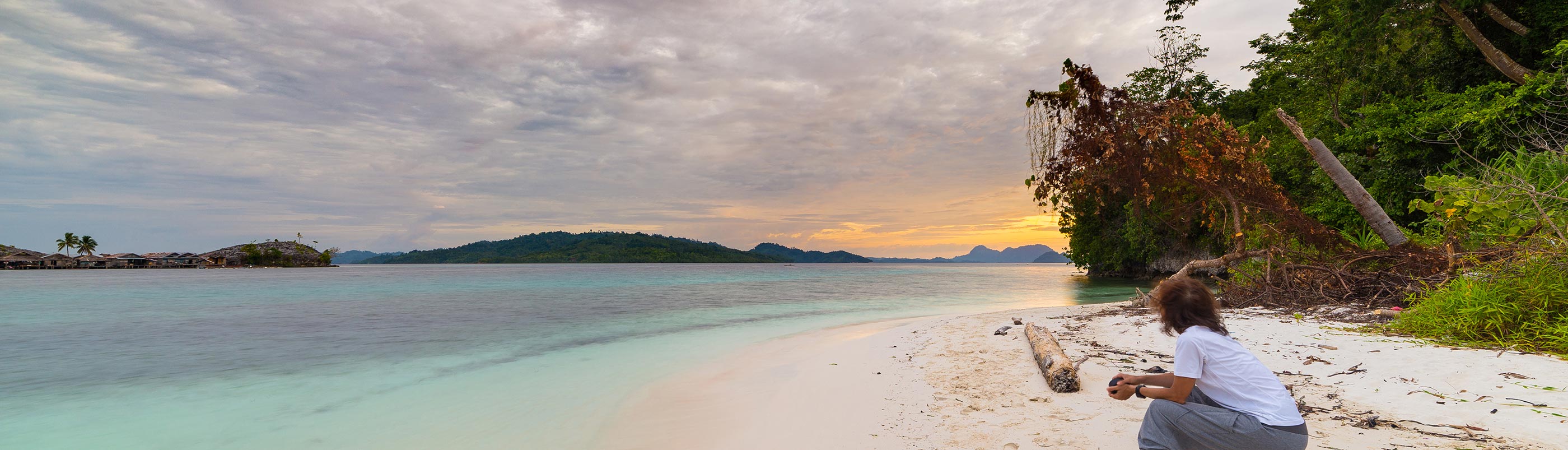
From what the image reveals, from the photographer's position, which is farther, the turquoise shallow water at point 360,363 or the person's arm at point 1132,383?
the turquoise shallow water at point 360,363

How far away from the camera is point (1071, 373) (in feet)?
15.9

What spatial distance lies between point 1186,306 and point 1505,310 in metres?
5.62

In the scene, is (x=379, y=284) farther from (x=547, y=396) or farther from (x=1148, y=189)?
(x=1148, y=189)

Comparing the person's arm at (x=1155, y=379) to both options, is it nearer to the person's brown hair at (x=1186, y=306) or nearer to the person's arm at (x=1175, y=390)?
the person's arm at (x=1175, y=390)

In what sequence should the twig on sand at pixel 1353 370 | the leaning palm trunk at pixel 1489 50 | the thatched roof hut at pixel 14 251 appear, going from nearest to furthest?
the twig on sand at pixel 1353 370 → the leaning palm trunk at pixel 1489 50 → the thatched roof hut at pixel 14 251

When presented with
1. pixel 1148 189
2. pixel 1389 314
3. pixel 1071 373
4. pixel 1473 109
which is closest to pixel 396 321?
pixel 1071 373

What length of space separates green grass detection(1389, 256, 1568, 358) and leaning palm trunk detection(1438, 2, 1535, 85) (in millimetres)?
10509

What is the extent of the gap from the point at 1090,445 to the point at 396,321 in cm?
1689

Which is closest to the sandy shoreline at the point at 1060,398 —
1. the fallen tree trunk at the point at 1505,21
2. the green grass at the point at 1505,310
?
the green grass at the point at 1505,310

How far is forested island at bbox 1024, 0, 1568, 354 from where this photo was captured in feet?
19.2

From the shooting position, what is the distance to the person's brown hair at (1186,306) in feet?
8.45

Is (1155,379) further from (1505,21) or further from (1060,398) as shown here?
(1505,21)

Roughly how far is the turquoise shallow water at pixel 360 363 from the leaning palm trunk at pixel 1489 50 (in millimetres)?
10694

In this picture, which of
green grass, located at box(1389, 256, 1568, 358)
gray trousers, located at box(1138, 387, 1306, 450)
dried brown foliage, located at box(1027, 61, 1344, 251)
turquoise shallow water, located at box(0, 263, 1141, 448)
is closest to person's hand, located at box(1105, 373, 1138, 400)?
gray trousers, located at box(1138, 387, 1306, 450)
